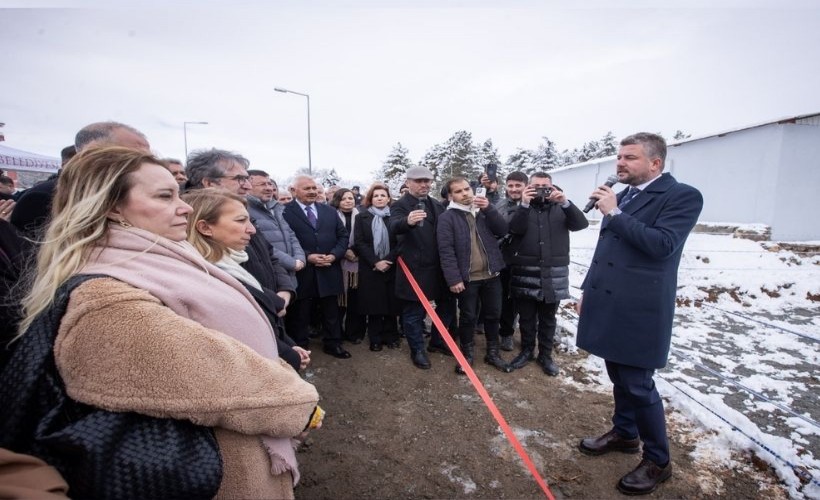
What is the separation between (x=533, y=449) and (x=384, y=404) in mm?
1501

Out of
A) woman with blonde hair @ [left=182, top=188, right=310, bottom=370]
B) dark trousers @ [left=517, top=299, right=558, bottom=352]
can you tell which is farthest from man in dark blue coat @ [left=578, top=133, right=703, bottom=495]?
woman with blonde hair @ [left=182, top=188, right=310, bottom=370]

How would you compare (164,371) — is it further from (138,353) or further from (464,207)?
(464,207)

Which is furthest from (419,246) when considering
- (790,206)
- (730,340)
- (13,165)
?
(13,165)

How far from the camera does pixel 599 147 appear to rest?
56500 millimetres

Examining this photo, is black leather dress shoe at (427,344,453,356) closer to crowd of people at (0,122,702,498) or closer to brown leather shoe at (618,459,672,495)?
crowd of people at (0,122,702,498)

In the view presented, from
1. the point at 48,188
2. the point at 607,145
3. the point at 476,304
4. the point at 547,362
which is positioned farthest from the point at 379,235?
the point at 607,145

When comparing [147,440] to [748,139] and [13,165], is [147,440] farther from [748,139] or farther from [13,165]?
[13,165]

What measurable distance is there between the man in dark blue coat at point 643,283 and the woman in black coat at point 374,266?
2.91 m

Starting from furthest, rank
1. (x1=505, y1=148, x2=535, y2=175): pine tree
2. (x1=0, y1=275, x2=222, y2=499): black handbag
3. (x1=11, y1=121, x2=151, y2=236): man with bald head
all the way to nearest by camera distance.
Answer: (x1=505, y1=148, x2=535, y2=175): pine tree < (x1=11, y1=121, x2=151, y2=236): man with bald head < (x1=0, y1=275, x2=222, y2=499): black handbag

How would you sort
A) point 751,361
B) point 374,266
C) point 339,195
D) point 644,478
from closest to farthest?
point 644,478
point 751,361
point 374,266
point 339,195

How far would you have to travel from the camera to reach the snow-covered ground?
10.1 feet

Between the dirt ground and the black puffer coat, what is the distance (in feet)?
3.32

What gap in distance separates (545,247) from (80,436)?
4.30 meters

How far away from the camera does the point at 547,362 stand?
458 cm
